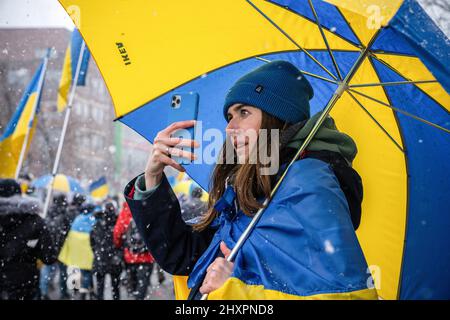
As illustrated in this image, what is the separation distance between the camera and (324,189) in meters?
2.15

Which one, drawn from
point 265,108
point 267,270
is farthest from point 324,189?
point 265,108

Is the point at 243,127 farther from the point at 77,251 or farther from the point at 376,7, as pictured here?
the point at 77,251

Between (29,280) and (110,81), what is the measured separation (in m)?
3.04

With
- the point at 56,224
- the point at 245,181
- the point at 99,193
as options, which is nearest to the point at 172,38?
the point at 245,181

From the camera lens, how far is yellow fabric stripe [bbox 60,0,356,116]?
3150 mm

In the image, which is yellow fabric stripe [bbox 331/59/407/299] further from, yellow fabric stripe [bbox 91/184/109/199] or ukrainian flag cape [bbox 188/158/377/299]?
yellow fabric stripe [bbox 91/184/109/199]

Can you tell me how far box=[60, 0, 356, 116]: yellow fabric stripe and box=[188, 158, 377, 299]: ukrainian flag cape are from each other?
4.06ft

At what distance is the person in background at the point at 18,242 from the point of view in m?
5.22

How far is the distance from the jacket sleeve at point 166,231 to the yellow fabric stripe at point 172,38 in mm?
927

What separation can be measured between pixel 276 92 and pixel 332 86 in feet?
2.97

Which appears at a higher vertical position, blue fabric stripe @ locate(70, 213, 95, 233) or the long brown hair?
the long brown hair

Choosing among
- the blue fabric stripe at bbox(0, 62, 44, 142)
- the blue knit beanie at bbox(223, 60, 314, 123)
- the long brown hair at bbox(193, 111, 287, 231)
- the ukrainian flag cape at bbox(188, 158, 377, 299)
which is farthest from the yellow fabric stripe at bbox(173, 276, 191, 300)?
the blue fabric stripe at bbox(0, 62, 44, 142)

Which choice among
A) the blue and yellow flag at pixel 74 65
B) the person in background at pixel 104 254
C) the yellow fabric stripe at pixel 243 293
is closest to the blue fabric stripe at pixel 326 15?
the yellow fabric stripe at pixel 243 293

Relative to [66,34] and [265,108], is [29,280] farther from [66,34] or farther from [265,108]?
[66,34]
